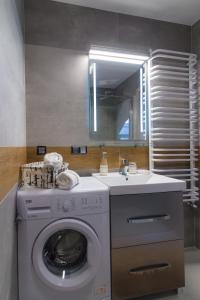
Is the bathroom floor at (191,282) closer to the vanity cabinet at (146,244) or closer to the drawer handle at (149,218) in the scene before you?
the vanity cabinet at (146,244)

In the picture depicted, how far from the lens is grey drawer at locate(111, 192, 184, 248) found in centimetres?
136

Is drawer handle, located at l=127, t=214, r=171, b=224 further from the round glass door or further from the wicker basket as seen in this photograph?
the wicker basket

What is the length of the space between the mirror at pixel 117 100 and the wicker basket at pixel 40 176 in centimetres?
67

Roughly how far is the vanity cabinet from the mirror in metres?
0.75

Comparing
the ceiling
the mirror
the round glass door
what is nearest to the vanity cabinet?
the round glass door

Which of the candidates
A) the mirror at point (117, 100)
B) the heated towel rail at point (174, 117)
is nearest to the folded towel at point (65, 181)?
the mirror at point (117, 100)

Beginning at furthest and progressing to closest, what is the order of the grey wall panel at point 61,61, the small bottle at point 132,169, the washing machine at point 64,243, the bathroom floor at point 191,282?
the small bottle at point 132,169 → the grey wall panel at point 61,61 → the bathroom floor at point 191,282 → the washing machine at point 64,243

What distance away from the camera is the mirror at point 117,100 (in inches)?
75.0

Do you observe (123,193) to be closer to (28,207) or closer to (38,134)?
(28,207)

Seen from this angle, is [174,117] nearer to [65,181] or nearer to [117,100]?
[117,100]

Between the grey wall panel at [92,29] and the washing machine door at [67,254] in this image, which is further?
the grey wall panel at [92,29]

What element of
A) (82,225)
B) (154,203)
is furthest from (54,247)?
(154,203)

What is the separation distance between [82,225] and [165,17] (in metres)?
2.09

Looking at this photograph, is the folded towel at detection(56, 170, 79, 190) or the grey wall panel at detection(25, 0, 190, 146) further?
the grey wall panel at detection(25, 0, 190, 146)
